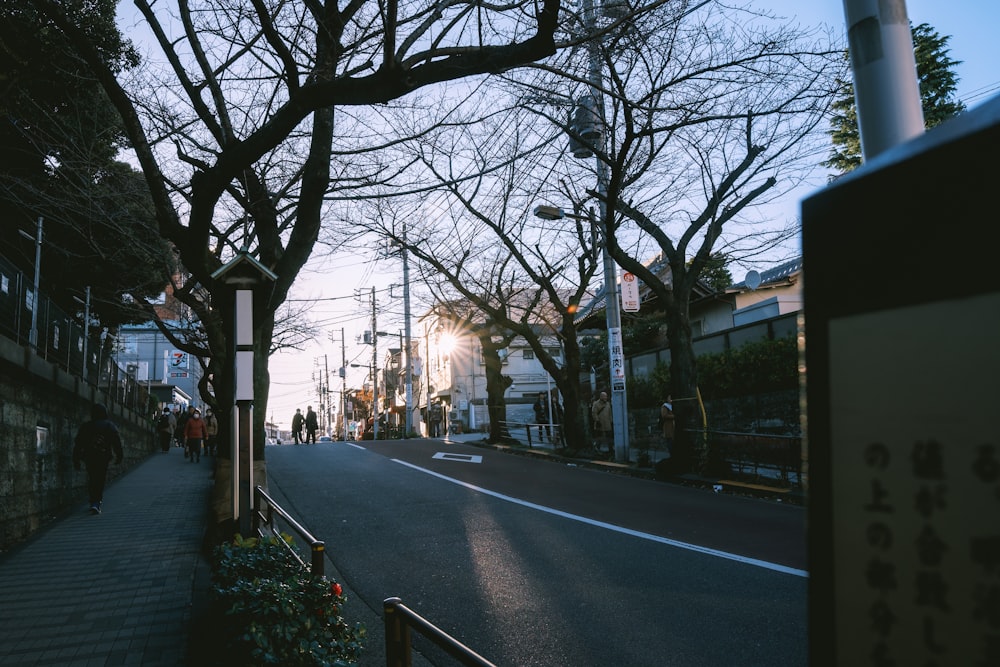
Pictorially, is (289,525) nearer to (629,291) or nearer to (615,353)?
(615,353)

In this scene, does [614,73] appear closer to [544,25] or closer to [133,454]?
[544,25]

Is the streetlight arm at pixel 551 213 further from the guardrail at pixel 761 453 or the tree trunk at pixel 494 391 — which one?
the tree trunk at pixel 494 391

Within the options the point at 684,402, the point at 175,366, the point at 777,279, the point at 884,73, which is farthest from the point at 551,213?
the point at 175,366

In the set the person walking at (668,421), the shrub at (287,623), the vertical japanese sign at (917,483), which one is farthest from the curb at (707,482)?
the vertical japanese sign at (917,483)

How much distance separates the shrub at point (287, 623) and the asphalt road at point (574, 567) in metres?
1.17

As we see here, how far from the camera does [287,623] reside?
155 inches

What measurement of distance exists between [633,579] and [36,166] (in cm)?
1486

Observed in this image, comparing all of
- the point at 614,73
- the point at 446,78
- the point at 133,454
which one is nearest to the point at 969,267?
the point at 446,78

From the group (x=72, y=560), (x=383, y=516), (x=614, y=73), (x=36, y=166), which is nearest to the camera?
(x=72, y=560)

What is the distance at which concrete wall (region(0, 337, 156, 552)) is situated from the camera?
8.69 m

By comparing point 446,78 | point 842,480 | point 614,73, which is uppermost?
point 614,73

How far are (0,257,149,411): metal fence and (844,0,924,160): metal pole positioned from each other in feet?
35.5

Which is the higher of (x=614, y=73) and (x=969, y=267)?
(x=614, y=73)

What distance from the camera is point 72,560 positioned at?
27.6 ft
